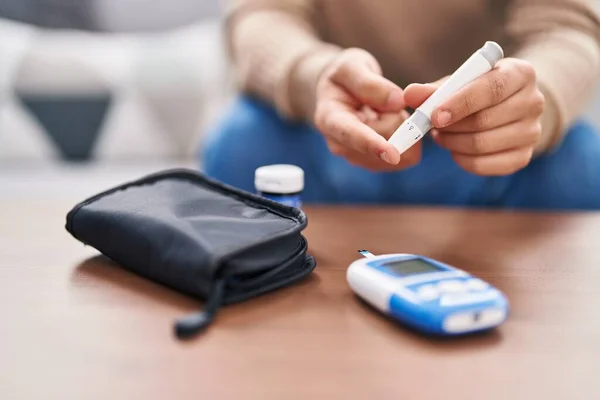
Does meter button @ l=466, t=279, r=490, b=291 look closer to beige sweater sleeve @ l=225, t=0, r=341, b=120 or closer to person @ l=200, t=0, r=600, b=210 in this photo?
person @ l=200, t=0, r=600, b=210

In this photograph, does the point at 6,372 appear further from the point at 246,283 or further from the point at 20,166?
the point at 20,166

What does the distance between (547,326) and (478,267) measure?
0.35 ft

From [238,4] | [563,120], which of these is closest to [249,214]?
[563,120]

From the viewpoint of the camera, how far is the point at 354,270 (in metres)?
0.43

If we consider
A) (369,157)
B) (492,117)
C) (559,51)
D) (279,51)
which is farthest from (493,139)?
(279,51)

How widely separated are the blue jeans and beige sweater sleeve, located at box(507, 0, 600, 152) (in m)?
0.07

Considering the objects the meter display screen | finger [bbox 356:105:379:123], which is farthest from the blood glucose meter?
finger [bbox 356:105:379:123]

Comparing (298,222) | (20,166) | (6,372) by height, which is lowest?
(20,166)

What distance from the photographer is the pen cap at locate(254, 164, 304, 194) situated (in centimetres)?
54

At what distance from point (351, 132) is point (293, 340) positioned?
9.0 inches

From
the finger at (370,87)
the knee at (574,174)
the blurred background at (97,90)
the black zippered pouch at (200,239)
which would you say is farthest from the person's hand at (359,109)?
the blurred background at (97,90)

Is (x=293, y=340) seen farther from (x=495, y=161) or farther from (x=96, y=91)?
(x=96, y=91)

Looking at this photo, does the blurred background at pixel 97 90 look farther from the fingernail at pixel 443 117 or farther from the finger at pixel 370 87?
the fingernail at pixel 443 117

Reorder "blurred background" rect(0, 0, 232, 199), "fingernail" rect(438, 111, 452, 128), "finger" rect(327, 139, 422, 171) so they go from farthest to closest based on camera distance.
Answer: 1. "blurred background" rect(0, 0, 232, 199)
2. "finger" rect(327, 139, 422, 171)
3. "fingernail" rect(438, 111, 452, 128)
